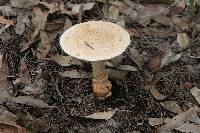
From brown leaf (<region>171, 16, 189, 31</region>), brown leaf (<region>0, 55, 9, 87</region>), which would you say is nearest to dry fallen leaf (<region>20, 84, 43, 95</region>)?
brown leaf (<region>0, 55, 9, 87</region>)

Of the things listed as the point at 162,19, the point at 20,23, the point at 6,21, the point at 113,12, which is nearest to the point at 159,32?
the point at 162,19

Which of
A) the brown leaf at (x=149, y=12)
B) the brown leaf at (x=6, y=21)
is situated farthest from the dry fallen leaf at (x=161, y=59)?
the brown leaf at (x=6, y=21)

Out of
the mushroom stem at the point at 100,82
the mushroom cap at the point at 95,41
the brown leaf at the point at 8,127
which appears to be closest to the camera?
the mushroom cap at the point at 95,41

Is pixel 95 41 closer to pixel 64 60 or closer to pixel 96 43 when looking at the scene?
pixel 96 43

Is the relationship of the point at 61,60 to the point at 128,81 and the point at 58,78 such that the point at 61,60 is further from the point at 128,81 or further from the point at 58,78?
the point at 128,81

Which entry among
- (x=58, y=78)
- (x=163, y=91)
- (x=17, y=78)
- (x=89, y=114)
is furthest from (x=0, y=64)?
(x=163, y=91)

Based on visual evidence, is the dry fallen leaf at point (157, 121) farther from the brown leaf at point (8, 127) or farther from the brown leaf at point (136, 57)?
the brown leaf at point (8, 127)
